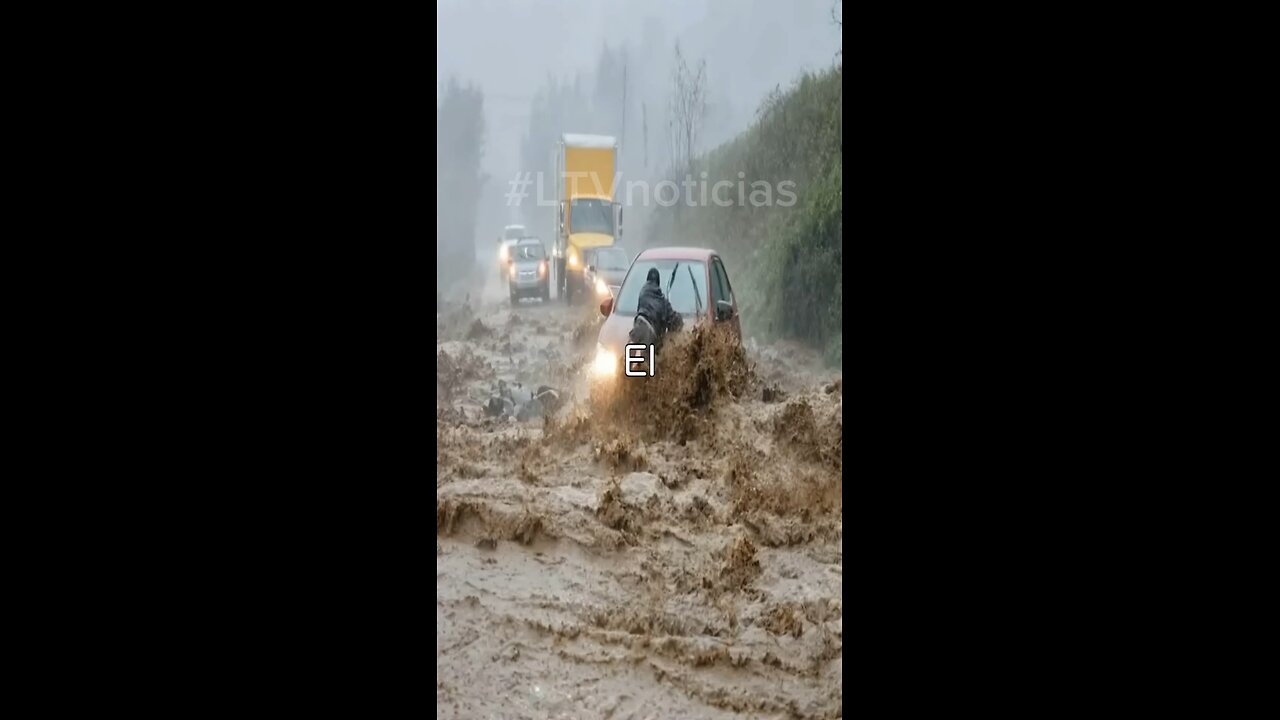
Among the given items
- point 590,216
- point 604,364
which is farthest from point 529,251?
point 604,364

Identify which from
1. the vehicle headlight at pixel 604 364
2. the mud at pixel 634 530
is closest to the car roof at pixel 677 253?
the mud at pixel 634 530

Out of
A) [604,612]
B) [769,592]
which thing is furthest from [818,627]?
Result: [604,612]

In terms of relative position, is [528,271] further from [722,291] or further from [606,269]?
[722,291]

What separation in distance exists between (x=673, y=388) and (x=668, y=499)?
0.47 metres

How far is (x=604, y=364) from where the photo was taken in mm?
4445

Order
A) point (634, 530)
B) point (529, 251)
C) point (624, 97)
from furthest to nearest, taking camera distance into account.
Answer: point (529, 251)
point (624, 97)
point (634, 530)

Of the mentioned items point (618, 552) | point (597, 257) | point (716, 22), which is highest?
point (716, 22)

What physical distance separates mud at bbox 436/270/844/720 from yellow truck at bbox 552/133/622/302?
0.99 ft

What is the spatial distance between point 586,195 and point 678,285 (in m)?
0.55

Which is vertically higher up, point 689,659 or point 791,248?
point 791,248

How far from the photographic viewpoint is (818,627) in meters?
4.09

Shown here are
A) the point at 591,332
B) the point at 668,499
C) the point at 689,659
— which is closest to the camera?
the point at 689,659

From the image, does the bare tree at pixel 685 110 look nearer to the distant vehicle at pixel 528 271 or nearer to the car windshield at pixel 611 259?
the car windshield at pixel 611 259
